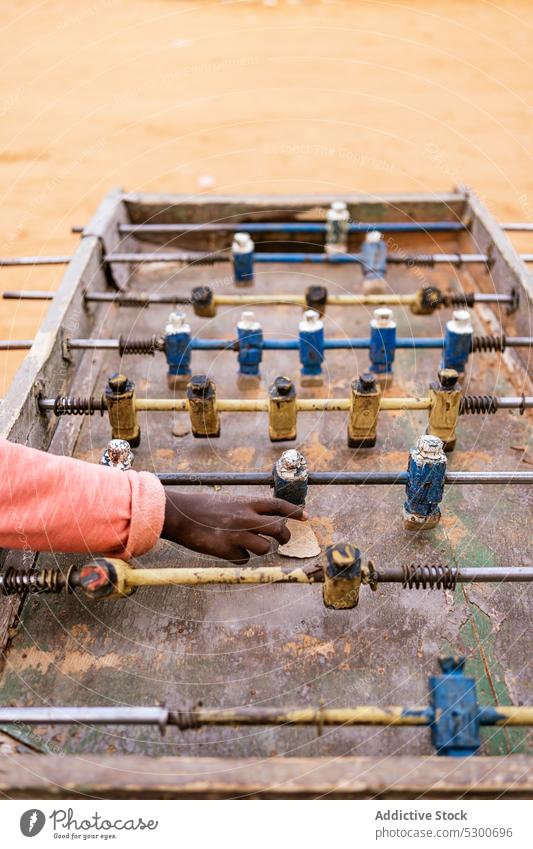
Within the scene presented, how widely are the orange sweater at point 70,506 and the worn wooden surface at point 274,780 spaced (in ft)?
2.00

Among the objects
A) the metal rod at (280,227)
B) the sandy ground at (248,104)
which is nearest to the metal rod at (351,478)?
the metal rod at (280,227)

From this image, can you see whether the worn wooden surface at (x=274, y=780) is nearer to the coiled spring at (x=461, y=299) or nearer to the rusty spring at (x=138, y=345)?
the rusty spring at (x=138, y=345)

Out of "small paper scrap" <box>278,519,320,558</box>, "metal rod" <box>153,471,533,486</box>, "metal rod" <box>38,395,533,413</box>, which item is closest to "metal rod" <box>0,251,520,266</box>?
"metal rod" <box>38,395,533,413</box>

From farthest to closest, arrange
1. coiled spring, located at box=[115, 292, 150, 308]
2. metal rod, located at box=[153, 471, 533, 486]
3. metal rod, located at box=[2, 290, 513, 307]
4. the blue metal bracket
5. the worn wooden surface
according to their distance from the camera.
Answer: coiled spring, located at box=[115, 292, 150, 308]
metal rod, located at box=[2, 290, 513, 307]
metal rod, located at box=[153, 471, 533, 486]
the blue metal bracket
the worn wooden surface

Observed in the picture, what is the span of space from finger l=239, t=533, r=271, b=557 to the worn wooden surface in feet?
2.41

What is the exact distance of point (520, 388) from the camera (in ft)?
10.1

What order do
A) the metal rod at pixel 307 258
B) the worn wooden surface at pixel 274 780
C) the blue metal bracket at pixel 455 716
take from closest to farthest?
the worn wooden surface at pixel 274 780
the blue metal bracket at pixel 455 716
the metal rod at pixel 307 258

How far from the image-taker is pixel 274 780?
137cm

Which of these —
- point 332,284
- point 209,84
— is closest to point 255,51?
point 209,84

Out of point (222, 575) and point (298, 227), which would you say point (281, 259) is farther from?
point (222, 575)

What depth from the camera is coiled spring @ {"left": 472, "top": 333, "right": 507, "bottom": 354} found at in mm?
2879

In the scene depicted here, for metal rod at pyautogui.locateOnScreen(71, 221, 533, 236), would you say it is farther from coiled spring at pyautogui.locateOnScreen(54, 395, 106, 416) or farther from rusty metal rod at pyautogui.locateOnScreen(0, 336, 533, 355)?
coiled spring at pyautogui.locateOnScreen(54, 395, 106, 416)

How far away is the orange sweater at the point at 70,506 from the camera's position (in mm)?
1860
